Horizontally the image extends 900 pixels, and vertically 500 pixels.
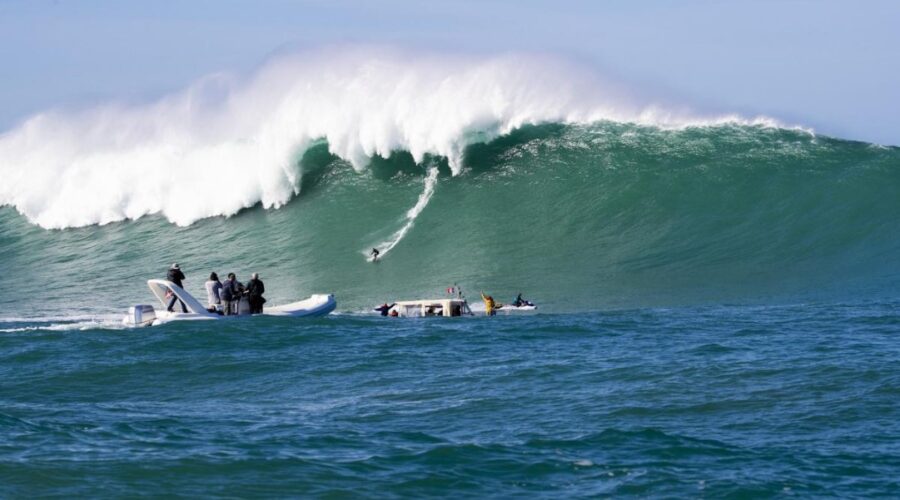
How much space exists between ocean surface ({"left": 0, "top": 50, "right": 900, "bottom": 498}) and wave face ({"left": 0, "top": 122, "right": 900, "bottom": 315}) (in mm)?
85

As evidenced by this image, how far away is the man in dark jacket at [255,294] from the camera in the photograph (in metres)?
19.6

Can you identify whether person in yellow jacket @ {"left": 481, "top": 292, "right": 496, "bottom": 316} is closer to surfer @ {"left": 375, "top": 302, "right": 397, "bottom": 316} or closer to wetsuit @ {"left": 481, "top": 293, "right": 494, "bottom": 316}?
wetsuit @ {"left": 481, "top": 293, "right": 494, "bottom": 316}

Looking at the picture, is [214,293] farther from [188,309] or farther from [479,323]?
[479,323]

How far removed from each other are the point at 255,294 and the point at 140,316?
74.6 inches

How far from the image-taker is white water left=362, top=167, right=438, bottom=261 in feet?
87.4

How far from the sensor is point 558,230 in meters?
26.1

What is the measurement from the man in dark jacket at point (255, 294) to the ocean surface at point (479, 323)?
183 centimetres

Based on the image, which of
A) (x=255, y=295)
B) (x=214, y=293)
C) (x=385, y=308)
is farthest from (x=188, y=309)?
(x=385, y=308)

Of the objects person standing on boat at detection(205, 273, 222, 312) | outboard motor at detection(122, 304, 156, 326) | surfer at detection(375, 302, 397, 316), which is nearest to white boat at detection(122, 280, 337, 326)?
outboard motor at detection(122, 304, 156, 326)

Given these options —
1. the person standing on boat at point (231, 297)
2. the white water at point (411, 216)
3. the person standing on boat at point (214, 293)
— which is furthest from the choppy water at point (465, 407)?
the white water at point (411, 216)

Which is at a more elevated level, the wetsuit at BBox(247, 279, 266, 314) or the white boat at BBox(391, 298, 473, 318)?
the wetsuit at BBox(247, 279, 266, 314)

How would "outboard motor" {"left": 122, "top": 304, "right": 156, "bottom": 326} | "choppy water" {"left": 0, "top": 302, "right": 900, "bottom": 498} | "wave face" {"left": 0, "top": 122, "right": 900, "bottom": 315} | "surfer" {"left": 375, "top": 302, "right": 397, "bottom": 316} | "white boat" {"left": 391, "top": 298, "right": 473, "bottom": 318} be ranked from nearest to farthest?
1. "choppy water" {"left": 0, "top": 302, "right": 900, "bottom": 498}
2. "outboard motor" {"left": 122, "top": 304, "right": 156, "bottom": 326}
3. "white boat" {"left": 391, "top": 298, "right": 473, "bottom": 318}
4. "surfer" {"left": 375, "top": 302, "right": 397, "bottom": 316}
5. "wave face" {"left": 0, "top": 122, "right": 900, "bottom": 315}

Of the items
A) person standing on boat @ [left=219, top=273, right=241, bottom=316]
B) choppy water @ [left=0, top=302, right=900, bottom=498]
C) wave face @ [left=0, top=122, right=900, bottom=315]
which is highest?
wave face @ [left=0, top=122, right=900, bottom=315]

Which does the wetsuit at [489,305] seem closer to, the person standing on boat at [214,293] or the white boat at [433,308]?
the white boat at [433,308]
